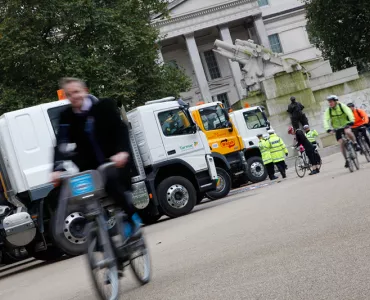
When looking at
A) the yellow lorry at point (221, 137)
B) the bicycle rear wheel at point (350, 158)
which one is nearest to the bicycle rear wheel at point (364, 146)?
the bicycle rear wheel at point (350, 158)

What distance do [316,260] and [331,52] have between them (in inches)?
1912

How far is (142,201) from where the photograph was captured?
17.2 m

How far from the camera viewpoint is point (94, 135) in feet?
22.5

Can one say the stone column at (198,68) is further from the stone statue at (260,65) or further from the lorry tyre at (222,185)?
the lorry tyre at (222,185)

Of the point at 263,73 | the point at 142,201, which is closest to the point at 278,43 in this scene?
the point at 263,73

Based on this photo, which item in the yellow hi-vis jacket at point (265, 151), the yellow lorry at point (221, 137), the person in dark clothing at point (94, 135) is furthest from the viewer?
the yellow hi-vis jacket at point (265, 151)

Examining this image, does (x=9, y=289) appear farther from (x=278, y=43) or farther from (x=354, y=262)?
(x=278, y=43)

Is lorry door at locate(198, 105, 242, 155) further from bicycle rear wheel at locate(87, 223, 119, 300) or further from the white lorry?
bicycle rear wheel at locate(87, 223, 119, 300)

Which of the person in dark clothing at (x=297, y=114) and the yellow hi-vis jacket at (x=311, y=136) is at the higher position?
the person in dark clothing at (x=297, y=114)

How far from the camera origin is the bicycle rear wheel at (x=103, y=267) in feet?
20.9

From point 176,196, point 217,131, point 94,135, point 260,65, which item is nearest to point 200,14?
point 260,65

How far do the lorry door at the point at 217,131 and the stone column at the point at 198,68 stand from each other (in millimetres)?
43753

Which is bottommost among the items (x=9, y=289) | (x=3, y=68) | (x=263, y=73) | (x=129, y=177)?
(x=9, y=289)

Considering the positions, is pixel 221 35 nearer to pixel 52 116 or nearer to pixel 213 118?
pixel 213 118
